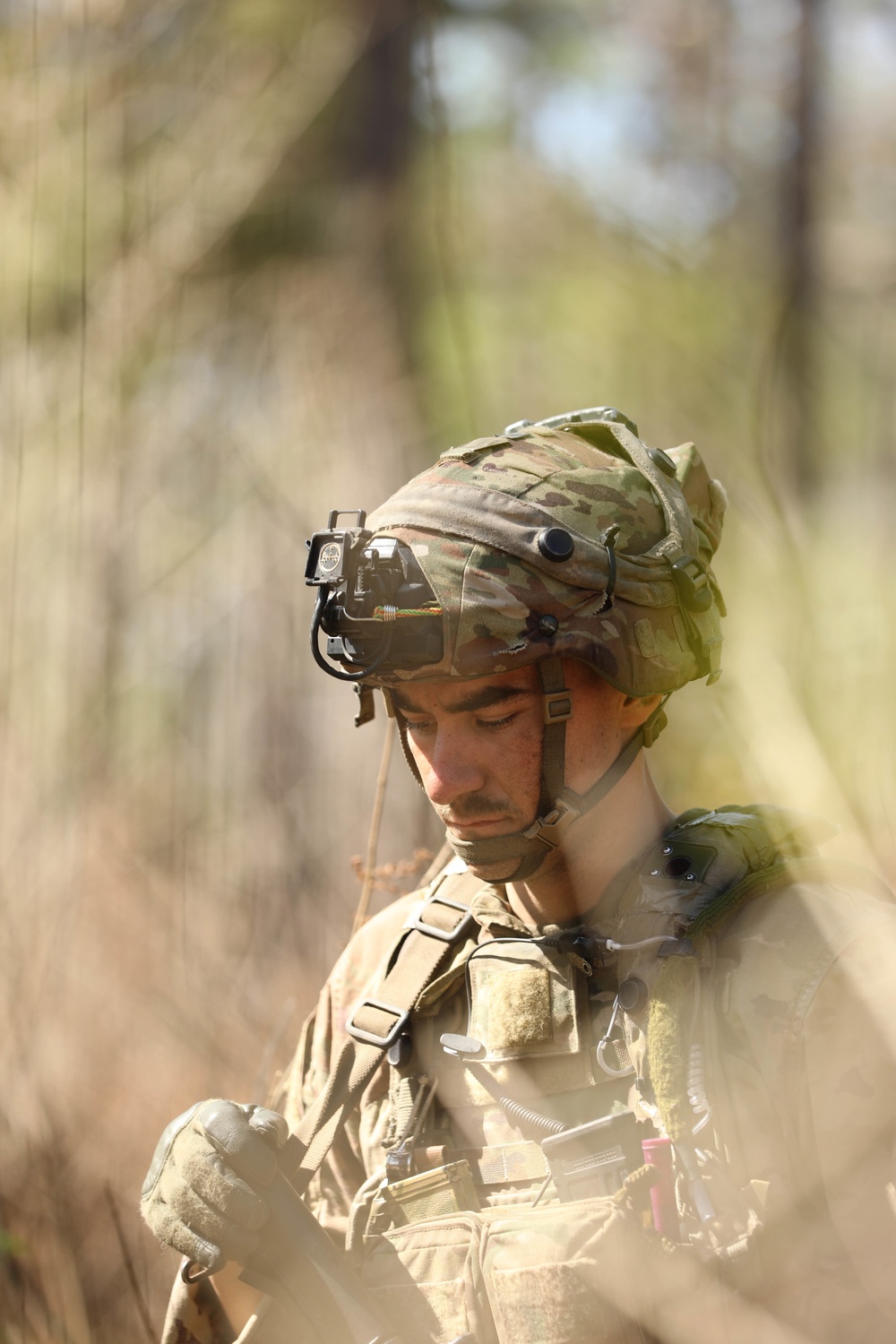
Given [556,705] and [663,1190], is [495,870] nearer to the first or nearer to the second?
[556,705]

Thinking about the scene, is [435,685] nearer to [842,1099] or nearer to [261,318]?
[842,1099]

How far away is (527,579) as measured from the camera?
2.27 metres

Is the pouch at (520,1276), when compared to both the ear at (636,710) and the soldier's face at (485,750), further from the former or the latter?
the ear at (636,710)

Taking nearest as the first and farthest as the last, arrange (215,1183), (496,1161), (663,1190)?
(663,1190) < (215,1183) < (496,1161)

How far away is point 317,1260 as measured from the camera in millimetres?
2113

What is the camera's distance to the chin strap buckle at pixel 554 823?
2270 millimetres

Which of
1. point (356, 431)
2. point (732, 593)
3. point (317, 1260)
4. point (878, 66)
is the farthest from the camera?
point (356, 431)

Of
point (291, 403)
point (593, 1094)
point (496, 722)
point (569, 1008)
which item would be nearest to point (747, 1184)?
point (593, 1094)

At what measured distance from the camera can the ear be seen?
8.00ft

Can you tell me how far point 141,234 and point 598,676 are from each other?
346cm

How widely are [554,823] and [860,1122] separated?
2.45ft

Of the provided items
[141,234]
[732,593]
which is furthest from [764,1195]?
[141,234]

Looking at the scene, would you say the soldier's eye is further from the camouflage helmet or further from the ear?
the ear

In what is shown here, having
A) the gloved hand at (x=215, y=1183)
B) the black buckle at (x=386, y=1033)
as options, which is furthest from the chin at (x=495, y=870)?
the gloved hand at (x=215, y=1183)
